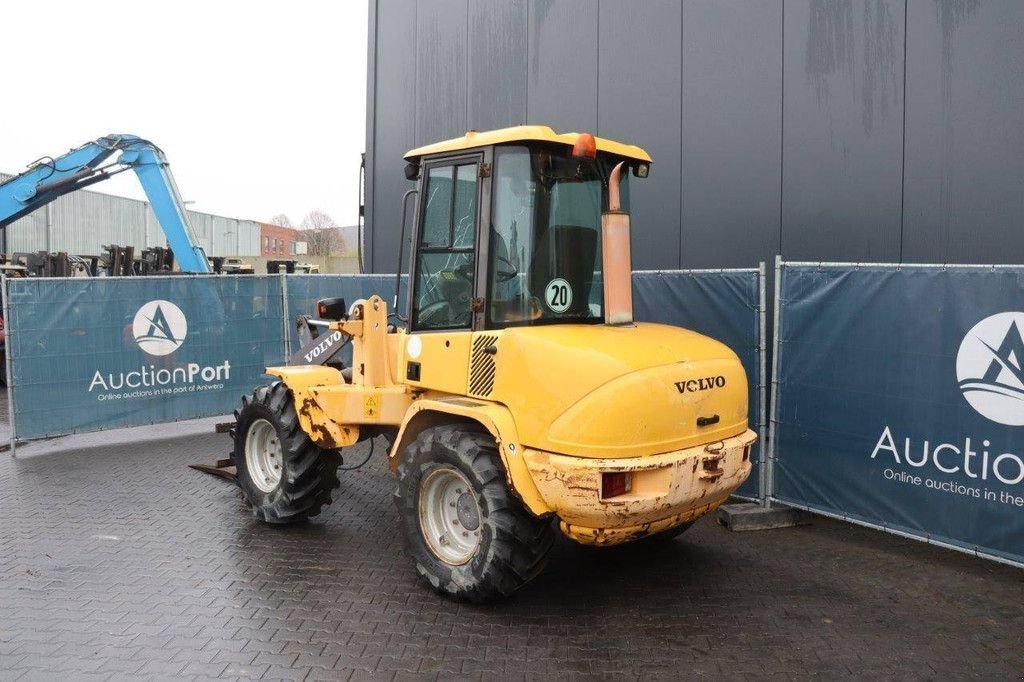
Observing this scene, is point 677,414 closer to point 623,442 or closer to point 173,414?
point 623,442

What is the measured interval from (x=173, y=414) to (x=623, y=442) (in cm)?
776

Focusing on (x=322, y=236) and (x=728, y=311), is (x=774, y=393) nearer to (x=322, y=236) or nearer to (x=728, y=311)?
(x=728, y=311)

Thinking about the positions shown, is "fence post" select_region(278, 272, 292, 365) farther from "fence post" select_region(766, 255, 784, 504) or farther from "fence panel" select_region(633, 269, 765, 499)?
"fence post" select_region(766, 255, 784, 504)

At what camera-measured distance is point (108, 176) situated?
664 inches

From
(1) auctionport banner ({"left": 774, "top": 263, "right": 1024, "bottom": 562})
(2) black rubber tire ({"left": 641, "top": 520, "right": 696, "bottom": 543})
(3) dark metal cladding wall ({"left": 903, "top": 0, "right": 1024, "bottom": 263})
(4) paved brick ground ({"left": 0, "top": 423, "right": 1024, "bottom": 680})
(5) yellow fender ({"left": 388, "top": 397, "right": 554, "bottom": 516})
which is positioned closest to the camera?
(4) paved brick ground ({"left": 0, "top": 423, "right": 1024, "bottom": 680})

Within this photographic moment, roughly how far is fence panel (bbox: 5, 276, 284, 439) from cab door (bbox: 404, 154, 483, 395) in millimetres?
6003

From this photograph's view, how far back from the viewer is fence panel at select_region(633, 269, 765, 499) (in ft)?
23.6

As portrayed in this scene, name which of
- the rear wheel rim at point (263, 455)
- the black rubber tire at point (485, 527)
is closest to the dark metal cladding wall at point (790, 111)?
the black rubber tire at point (485, 527)

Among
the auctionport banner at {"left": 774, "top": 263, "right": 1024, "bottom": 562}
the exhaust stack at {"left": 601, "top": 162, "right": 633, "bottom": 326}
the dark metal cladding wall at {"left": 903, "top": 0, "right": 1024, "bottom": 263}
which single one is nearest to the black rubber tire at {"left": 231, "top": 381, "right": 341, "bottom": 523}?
the exhaust stack at {"left": 601, "top": 162, "right": 633, "bottom": 326}

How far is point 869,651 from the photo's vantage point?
4719 mm

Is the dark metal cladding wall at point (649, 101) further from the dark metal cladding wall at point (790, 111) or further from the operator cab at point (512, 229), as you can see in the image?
A: the operator cab at point (512, 229)

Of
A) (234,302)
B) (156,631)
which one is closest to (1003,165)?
(156,631)

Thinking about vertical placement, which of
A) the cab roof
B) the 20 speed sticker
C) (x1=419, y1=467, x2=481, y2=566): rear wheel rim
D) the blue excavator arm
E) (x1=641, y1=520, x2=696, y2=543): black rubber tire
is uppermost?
the blue excavator arm

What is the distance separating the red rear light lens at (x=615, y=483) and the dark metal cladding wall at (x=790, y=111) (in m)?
4.96
